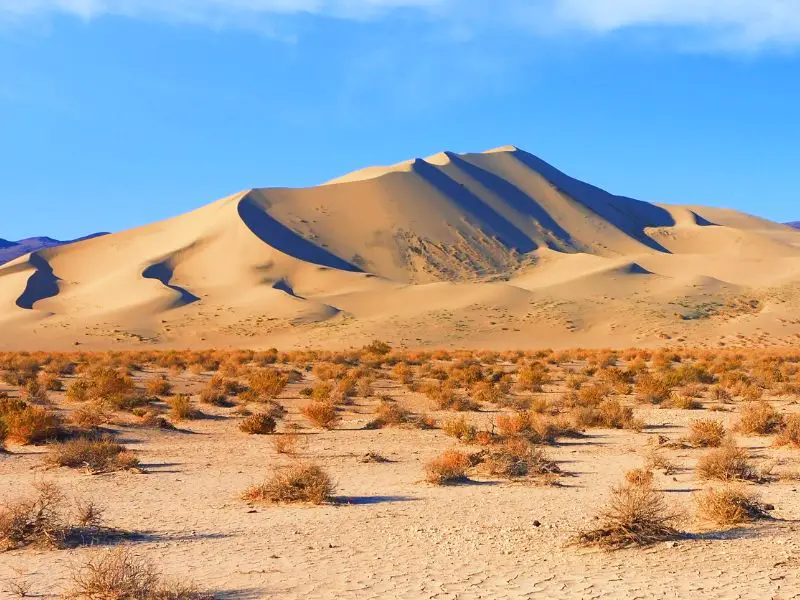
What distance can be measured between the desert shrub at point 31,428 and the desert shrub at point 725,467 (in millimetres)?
11117

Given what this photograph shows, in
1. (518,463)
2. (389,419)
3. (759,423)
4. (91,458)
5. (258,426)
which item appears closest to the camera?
(518,463)

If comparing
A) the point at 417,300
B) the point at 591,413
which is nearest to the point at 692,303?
the point at 417,300

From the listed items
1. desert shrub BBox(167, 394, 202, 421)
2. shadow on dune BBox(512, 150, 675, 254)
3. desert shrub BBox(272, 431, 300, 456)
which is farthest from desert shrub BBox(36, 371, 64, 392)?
shadow on dune BBox(512, 150, 675, 254)

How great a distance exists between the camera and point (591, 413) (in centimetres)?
1894

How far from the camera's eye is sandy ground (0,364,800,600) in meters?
7.54

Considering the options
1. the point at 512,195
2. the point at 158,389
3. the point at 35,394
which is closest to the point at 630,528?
the point at 35,394

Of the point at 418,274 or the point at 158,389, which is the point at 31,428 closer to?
the point at 158,389

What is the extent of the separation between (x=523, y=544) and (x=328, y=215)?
286 feet

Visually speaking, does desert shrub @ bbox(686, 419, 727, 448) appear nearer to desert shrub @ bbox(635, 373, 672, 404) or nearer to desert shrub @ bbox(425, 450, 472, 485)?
desert shrub @ bbox(425, 450, 472, 485)

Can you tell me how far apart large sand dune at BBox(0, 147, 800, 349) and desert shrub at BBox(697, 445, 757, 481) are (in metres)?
43.2

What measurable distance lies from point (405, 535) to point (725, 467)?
17.4 feet

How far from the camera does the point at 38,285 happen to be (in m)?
80.6

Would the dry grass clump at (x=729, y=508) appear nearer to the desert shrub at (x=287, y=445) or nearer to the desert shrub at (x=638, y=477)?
the desert shrub at (x=638, y=477)

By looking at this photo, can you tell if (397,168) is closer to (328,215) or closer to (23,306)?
(328,215)
